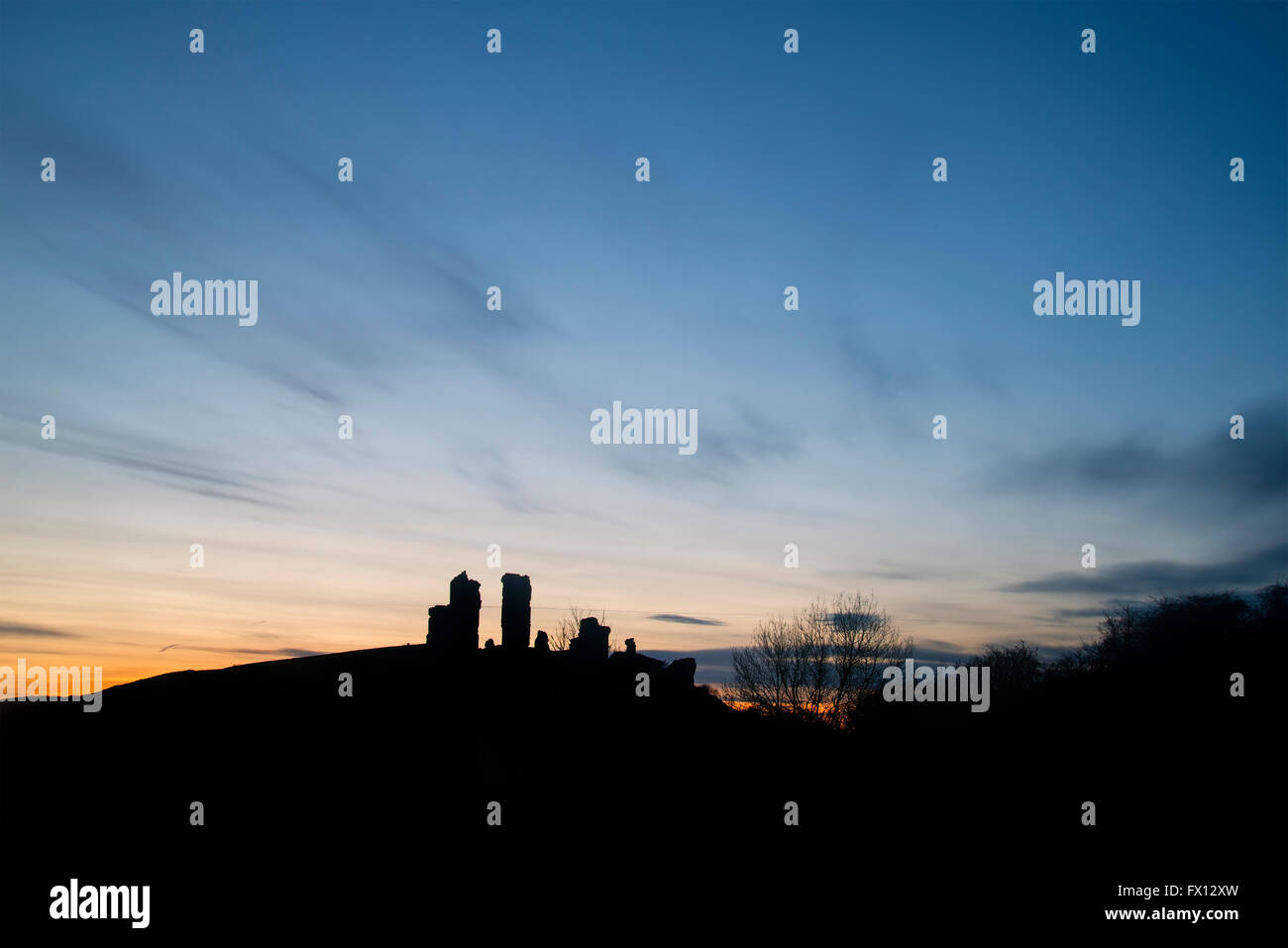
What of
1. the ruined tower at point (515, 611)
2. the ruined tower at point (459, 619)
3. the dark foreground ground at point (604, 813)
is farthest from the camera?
the ruined tower at point (515, 611)

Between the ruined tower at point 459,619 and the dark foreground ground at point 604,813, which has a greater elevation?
the ruined tower at point 459,619

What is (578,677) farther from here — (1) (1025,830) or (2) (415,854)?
(1) (1025,830)

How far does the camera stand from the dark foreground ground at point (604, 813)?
27.1 metres

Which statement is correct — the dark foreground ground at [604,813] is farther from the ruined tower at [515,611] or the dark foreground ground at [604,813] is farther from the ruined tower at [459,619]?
the ruined tower at [515,611]

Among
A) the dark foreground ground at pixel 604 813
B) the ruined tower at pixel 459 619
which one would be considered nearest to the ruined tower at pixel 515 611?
the ruined tower at pixel 459 619

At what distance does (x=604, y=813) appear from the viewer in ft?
117

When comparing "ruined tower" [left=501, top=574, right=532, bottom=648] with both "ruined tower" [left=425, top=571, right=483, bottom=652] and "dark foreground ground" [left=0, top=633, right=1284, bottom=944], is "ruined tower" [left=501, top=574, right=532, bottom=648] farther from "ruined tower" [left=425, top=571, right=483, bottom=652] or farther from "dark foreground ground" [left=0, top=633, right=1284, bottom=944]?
"dark foreground ground" [left=0, top=633, right=1284, bottom=944]

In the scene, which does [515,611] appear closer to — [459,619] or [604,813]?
[459,619]

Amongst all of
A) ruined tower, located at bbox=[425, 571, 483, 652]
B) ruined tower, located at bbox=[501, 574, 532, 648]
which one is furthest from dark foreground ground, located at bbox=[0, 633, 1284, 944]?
ruined tower, located at bbox=[501, 574, 532, 648]

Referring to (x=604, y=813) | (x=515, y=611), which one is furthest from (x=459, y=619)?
(x=604, y=813)

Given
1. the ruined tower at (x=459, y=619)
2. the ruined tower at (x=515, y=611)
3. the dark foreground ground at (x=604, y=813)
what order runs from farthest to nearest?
1. the ruined tower at (x=515, y=611)
2. the ruined tower at (x=459, y=619)
3. the dark foreground ground at (x=604, y=813)
